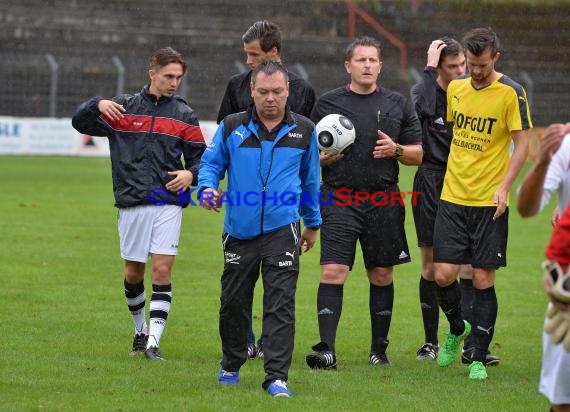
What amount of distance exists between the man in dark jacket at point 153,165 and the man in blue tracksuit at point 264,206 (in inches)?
48.7

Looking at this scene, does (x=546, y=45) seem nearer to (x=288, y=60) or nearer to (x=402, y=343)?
(x=288, y=60)

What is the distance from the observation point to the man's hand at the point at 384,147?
789 centimetres

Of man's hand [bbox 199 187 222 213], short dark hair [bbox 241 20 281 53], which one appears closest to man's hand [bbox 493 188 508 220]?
short dark hair [bbox 241 20 281 53]

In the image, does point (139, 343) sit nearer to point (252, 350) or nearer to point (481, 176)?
point (252, 350)

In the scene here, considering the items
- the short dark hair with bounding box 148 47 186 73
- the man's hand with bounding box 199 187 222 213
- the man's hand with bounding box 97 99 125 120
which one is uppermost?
the short dark hair with bounding box 148 47 186 73

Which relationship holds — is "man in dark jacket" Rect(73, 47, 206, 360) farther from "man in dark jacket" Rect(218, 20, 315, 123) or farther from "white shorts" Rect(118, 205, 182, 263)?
"man in dark jacket" Rect(218, 20, 315, 123)

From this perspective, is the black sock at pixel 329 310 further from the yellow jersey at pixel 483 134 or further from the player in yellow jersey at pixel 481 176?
the yellow jersey at pixel 483 134

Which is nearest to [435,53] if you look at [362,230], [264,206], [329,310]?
[362,230]

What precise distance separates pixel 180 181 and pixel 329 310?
1.42m

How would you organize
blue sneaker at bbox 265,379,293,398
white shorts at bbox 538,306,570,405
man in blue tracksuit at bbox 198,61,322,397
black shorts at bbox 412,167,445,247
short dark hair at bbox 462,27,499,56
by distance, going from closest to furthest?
1. white shorts at bbox 538,306,570,405
2. blue sneaker at bbox 265,379,293,398
3. man in blue tracksuit at bbox 198,61,322,397
4. short dark hair at bbox 462,27,499,56
5. black shorts at bbox 412,167,445,247

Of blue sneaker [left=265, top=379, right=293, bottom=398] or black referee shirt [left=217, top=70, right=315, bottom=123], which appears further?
black referee shirt [left=217, top=70, right=315, bottom=123]

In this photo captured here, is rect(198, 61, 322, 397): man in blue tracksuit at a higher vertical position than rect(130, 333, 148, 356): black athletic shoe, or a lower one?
higher

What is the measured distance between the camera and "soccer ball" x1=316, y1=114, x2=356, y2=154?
7.77 meters

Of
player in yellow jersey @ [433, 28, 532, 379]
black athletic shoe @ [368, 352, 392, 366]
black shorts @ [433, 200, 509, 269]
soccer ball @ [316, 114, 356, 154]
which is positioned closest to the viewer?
player in yellow jersey @ [433, 28, 532, 379]
